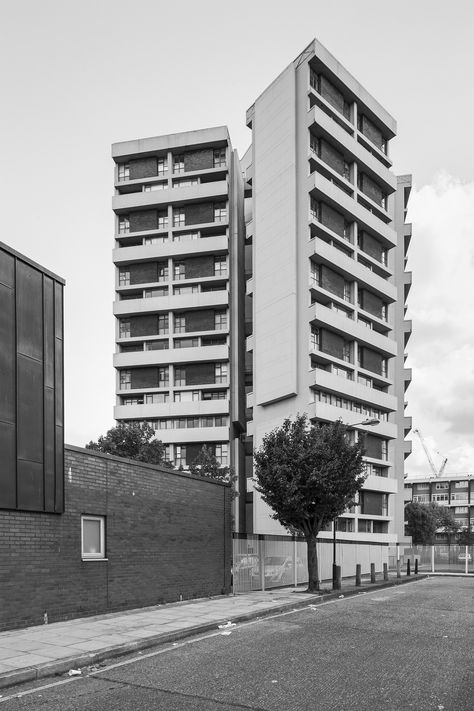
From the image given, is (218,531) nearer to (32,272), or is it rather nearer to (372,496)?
(32,272)

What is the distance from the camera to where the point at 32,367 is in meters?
14.3

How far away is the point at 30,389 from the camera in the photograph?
14.1 meters

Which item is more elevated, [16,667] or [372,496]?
[16,667]

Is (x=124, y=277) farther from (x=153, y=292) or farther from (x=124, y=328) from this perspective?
(x=124, y=328)

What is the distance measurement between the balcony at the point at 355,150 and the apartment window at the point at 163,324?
74.8 feet

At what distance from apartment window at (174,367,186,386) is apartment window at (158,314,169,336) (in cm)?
386

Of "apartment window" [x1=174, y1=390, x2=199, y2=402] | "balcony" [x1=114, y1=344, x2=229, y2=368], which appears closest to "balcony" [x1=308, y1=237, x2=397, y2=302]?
"balcony" [x1=114, y1=344, x2=229, y2=368]

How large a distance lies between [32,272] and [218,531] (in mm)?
11718

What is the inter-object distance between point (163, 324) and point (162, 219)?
10.8m

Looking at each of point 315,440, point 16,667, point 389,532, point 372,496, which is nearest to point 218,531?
point 315,440

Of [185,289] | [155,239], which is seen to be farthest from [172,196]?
[185,289]

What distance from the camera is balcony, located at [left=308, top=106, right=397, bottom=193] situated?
55312mm

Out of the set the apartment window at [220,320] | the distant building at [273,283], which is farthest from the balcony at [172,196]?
the apartment window at [220,320]

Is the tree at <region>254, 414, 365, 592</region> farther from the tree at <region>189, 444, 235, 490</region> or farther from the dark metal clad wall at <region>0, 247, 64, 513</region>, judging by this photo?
the tree at <region>189, 444, 235, 490</region>
